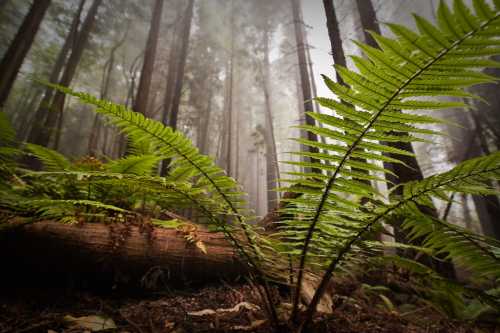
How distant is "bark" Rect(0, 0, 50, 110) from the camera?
580cm

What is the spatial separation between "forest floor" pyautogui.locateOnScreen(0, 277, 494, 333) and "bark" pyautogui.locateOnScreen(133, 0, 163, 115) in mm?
5038

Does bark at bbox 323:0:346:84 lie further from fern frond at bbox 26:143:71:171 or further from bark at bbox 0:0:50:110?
bark at bbox 0:0:50:110

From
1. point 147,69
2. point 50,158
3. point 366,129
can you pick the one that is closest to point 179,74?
point 147,69

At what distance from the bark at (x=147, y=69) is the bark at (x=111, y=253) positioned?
4.72 metres

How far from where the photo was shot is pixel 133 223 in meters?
1.98

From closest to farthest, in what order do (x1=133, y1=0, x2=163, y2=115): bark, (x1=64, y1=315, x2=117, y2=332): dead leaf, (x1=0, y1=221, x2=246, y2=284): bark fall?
1. (x1=64, y1=315, x2=117, y2=332): dead leaf
2. (x1=0, y1=221, x2=246, y2=284): bark
3. (x1=133, y1=0, x2=163, y2=115): bark

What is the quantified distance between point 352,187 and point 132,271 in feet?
5.29

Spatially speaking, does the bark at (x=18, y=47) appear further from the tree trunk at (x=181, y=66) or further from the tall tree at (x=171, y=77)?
the tall tree at (x=171, y=77)

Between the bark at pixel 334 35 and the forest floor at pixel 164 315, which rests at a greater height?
the bark at pixel 334 35

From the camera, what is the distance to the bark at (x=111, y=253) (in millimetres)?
1553

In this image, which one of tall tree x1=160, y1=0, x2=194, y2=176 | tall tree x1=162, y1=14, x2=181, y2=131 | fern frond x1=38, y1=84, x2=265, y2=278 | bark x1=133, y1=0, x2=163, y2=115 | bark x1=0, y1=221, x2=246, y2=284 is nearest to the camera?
fern frond x1=38, y1=84, x2=265, y2=278

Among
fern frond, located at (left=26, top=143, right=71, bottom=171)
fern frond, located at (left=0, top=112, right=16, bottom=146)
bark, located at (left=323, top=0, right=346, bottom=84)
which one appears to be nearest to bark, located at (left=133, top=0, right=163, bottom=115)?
fern frond, located at (left=26, top=143, right=71, bottom=171)

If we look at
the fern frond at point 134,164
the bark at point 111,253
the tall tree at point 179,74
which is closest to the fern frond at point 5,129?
the bark at point 111,253

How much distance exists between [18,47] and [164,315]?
8.01 metres
